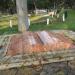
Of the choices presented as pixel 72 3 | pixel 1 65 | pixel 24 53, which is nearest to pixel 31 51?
pixel 24 53

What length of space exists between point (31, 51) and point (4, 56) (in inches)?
19.2

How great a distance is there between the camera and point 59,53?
408 cm

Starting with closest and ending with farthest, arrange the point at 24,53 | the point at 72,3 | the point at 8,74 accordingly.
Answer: the point at 8,74 → the point at 24,53 → the point at 72,3

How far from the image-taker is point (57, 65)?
3717mm

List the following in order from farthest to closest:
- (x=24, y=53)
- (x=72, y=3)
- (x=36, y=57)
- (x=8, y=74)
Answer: (x=72, y=3)
(x=24, y=53)
(x=36, y=57)
(x=8, y=74)

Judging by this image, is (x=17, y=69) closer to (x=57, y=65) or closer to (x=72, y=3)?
(x=57, y=65)

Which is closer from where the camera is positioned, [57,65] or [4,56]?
[57,65]

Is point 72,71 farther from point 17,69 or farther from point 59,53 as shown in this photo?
point 17,69

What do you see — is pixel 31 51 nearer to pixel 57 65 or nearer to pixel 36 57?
pixel 36 57

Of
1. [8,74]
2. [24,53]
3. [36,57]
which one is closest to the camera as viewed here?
[8,74]

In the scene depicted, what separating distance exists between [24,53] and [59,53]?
0.59 meters

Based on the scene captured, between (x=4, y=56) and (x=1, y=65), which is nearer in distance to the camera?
(x=1, y=65)

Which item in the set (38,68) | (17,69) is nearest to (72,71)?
(38,68)

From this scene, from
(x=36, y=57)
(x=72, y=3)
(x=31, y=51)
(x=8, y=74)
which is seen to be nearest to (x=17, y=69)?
(x=8, y=74)
